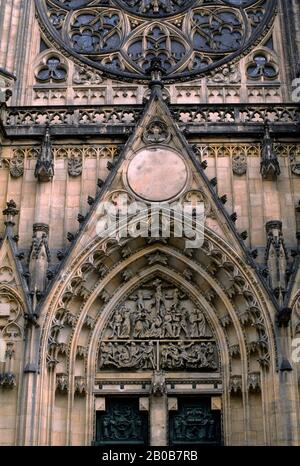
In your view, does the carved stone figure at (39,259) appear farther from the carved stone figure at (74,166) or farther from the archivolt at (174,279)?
the carved stone figure at (74,166)

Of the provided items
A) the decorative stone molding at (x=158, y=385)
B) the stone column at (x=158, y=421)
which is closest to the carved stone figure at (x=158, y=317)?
the decorative stone molding at (x=158, y=385)

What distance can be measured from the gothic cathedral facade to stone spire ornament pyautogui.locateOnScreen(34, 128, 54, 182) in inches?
1.6

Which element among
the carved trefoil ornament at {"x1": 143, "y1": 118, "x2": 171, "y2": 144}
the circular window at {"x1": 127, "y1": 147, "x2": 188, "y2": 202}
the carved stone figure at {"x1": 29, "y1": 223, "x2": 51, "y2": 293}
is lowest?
the carved stone figure at {"x1": 29, "y1": 223, "x2": 51, "y2": 293}

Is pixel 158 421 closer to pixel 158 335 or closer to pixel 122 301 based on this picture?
pixel 158 335

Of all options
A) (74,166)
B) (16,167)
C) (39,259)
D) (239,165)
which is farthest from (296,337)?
(16,167)

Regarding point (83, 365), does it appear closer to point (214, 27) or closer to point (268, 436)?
point (268, 436)

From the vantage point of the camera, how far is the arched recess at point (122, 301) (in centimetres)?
1355

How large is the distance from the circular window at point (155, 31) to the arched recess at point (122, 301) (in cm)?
469

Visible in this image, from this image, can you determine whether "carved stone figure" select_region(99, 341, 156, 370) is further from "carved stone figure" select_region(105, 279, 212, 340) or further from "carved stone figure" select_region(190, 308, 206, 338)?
"carved stone figure" select_region(190, 308, 206, 338)

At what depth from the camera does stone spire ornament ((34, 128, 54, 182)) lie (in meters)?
14.9

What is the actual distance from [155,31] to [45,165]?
16.6ft

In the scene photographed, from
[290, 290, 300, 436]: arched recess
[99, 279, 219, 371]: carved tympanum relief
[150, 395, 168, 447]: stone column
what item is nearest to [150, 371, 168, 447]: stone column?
[150, 395, 168, 447]: stone column

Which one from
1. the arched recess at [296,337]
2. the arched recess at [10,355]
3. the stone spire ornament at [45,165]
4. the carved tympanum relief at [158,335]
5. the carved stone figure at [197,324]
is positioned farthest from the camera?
the stone spire ornament at [45,165]
